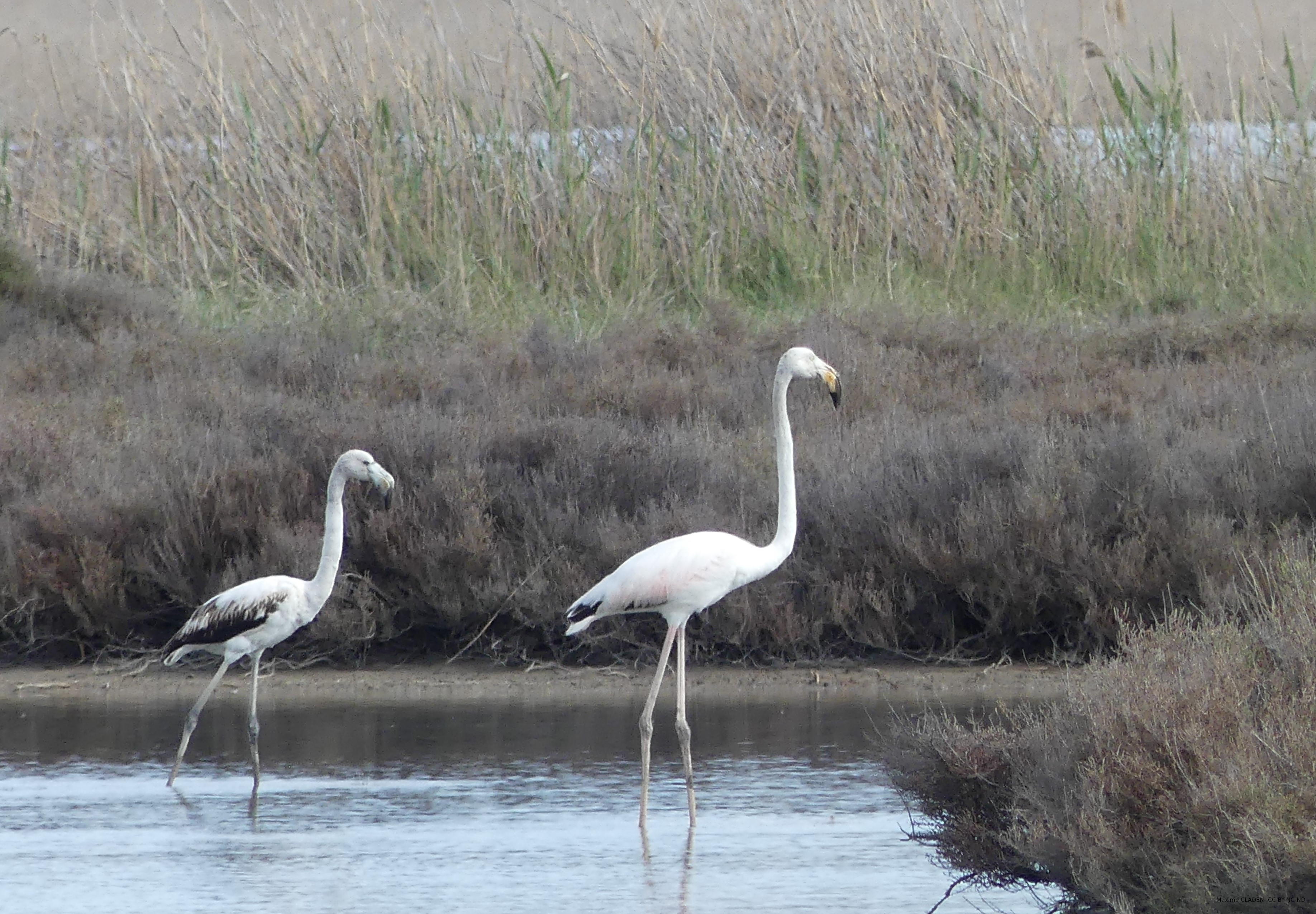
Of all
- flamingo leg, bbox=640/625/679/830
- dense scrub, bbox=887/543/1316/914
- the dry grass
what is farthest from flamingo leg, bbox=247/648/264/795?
the dry grass

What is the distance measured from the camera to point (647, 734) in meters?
6.91

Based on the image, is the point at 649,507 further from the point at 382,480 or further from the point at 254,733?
the point at 254,733

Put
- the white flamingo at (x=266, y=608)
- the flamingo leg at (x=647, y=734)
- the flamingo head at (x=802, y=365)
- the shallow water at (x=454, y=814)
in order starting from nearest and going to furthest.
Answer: the shallow water at (x=454, y=814) → the flamingo leg at (x=647, y=734) → the flamingo head at (x=802, y=365) → the white flamingo at (x=266, y=608)

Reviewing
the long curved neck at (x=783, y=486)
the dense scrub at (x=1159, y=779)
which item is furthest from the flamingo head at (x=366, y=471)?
the dense scrub at (x=1159, y=779)

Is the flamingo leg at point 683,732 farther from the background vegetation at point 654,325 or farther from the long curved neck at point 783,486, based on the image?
the background vegetation at point 654,325

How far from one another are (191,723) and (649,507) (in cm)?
277

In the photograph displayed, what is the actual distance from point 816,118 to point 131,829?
30.0 feet

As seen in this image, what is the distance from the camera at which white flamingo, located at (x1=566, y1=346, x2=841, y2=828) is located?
689 cm

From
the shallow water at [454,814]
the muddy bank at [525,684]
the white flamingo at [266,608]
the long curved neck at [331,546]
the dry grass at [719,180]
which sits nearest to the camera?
the shallow water at [454,814]

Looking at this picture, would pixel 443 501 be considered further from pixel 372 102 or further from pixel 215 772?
pixel 372 102

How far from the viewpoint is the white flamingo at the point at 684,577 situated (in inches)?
271

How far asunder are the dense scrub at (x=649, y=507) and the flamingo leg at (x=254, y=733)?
134cm

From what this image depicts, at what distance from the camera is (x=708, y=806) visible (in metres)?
6.71

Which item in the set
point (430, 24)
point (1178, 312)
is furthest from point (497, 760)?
point (430, 24)
